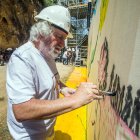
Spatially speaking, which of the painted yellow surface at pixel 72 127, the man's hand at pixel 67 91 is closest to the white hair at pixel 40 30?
the man's hand at pixel 67 91

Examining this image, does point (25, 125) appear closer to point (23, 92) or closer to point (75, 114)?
point (23, 92)

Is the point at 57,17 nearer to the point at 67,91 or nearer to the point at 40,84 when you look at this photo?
the point at 40,84

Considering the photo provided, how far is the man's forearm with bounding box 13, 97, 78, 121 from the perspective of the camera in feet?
6.37

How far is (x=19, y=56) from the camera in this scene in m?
2.14

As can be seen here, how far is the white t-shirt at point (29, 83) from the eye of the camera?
2043 mm

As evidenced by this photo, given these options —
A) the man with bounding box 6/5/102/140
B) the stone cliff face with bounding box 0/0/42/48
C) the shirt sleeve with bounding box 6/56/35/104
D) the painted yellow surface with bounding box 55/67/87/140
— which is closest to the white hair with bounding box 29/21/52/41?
the man with bounding box 6/5/102/140

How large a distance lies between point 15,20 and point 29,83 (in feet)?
69.1

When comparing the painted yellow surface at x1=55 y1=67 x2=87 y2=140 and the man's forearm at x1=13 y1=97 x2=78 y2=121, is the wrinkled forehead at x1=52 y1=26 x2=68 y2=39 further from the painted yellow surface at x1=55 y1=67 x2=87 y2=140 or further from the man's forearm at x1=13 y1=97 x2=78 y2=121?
the painted yellow surface at x1=55 y1=67 x2=87 y2=140

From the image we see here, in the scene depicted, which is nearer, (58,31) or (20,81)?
(20,81)

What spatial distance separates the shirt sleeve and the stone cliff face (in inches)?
765

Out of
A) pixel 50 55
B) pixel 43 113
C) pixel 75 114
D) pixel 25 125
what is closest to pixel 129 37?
pixel 43 113

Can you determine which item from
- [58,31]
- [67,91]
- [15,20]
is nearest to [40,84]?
[58,31]

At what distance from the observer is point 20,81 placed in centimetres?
204

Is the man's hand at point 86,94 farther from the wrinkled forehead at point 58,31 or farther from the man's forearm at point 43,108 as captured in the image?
the wrinkled forehead at point 58,31
